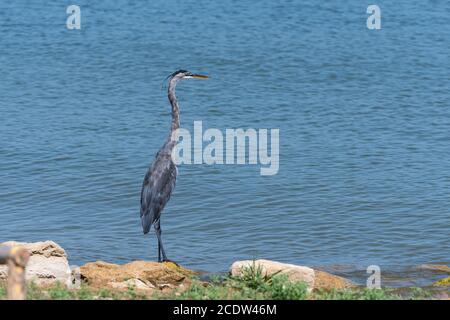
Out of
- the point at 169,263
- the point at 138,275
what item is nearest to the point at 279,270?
the point at 138,275

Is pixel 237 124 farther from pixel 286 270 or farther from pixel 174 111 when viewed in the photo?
pixel 286 270

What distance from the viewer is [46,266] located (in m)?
9.96

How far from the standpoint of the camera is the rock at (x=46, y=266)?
9797 millimetres

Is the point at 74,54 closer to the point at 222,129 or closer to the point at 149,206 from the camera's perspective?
the point at 222,129

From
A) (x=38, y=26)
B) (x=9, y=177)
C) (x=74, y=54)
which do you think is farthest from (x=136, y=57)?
(x=9, y=177)

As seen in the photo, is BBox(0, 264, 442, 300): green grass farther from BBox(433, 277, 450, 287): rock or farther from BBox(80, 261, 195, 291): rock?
BBox(433, 277, 450, 287): rock

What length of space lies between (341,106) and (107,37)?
25.2 feet

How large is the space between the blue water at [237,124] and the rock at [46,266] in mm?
1924

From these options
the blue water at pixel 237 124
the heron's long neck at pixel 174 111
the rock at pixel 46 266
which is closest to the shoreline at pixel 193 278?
the rock at pixel 46 266

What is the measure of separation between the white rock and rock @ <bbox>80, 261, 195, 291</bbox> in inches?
25.4

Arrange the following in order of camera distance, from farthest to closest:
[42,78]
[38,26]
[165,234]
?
[38,26]
[42,78]
[165,234]

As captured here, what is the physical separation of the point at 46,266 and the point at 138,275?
3.20 feet

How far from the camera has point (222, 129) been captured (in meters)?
17.3

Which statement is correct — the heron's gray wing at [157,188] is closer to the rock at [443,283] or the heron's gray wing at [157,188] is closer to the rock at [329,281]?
the rock at [329,281]
